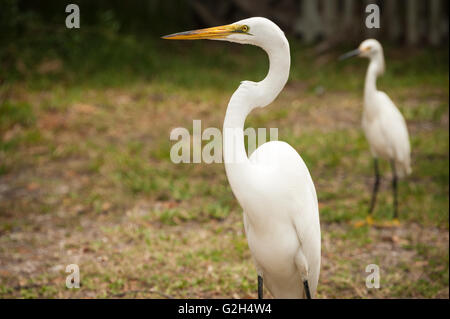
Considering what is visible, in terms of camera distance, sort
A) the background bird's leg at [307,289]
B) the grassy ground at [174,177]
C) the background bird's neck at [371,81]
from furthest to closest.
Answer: the background bird's neck at [371,81], the grassy ground at [174,177], the background bird's leg at [307,289]

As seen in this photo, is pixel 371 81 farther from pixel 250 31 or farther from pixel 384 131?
pixel 250 31

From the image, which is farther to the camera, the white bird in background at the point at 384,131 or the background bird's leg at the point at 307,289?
the white bird in background at the point at 384,131

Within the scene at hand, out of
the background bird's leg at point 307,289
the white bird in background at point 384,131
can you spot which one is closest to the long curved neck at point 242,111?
the background bird's leg at point 307,289

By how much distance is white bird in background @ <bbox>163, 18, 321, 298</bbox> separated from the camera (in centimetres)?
228

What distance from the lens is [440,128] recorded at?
20.6 feet

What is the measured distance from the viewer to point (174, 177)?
5.33m

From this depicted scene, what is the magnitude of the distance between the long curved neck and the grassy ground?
1.41m

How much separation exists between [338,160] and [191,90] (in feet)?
8.90

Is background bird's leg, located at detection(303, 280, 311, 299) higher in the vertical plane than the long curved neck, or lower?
lower

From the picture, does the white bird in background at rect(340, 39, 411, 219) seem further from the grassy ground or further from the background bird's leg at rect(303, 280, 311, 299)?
the background bird's leg at rect(303, 280, 311, 299)

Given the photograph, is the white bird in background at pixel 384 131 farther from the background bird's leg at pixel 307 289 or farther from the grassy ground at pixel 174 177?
the background bird's leg at pixel 307 289

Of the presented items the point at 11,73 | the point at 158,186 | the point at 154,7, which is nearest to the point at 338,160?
the point at 158,186

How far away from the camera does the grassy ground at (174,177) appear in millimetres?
3732

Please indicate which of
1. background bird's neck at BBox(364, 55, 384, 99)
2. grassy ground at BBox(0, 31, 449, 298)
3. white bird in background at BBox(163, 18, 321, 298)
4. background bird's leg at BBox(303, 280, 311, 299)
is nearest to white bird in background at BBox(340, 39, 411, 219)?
background bird's neck at BBox(364, 55, 384, 99)
